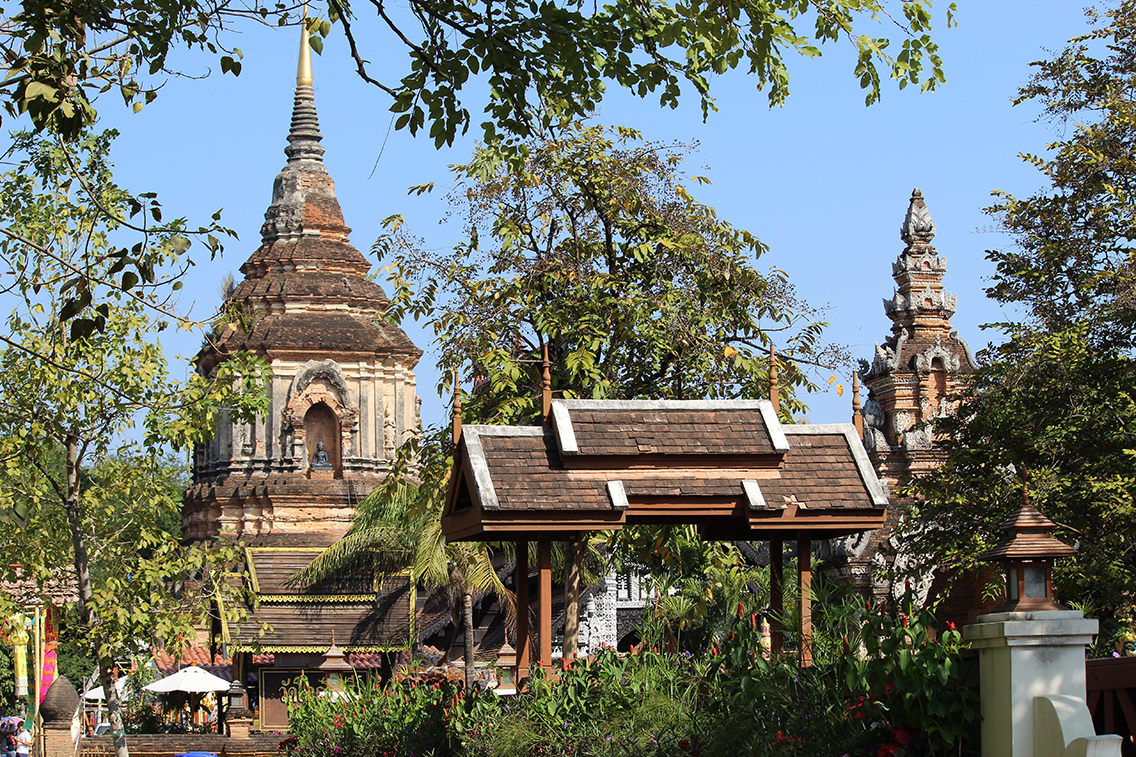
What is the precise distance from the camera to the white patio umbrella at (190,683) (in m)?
27.9

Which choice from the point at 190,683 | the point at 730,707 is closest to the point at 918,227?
the point at 190,683

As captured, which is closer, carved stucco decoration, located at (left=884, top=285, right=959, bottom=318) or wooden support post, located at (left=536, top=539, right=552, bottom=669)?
wooden support post, located at (left=536, top=539, right=552, bottom=669)

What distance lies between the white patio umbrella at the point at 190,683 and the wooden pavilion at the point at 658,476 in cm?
1789

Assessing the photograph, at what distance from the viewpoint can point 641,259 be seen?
15.5 meters

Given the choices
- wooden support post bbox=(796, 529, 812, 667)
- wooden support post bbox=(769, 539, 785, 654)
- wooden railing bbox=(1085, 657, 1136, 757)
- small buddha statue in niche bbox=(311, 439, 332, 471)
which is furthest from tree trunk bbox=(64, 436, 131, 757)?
small buddha statue in niche bbox=(311, 439, 332, 471)

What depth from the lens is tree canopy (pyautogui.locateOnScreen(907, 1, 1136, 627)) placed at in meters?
15.8

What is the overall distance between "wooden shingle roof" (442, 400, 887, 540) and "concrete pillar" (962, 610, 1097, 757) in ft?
14.5

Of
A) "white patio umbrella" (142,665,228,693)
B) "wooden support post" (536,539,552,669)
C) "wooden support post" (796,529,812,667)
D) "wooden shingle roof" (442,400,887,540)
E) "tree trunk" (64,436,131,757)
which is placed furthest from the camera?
"white patio umbrella" (142,665,228,693)

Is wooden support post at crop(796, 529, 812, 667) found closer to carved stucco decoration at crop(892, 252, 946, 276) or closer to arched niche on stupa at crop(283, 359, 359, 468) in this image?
carved stucco decoration at crop(892, 252, 946, 276)

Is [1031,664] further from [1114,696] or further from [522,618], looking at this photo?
[522,618]

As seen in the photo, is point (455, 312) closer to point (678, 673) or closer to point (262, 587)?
point (678, 673)

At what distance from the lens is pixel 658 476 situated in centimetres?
1134

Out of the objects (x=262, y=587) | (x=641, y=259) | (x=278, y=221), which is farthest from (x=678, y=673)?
(x=278, y=221)

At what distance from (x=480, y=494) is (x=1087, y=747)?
5555 millimetres
